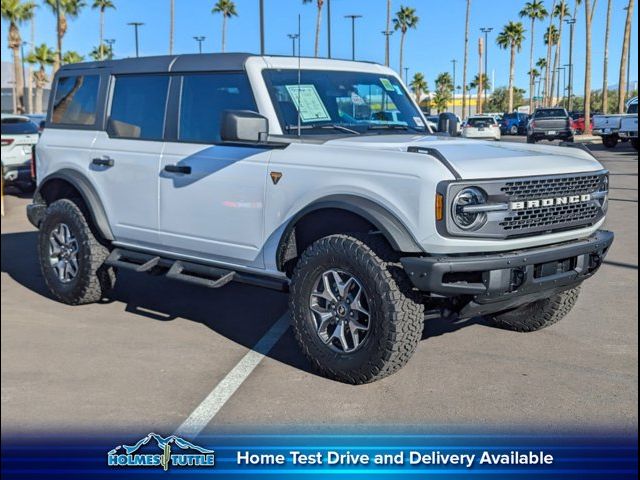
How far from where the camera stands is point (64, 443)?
3750 mm

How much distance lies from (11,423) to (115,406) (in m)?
1.92

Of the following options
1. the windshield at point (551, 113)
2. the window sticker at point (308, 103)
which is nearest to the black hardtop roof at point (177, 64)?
the window sticker at point (308, 103)

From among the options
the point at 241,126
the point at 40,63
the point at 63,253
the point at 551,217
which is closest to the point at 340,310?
the point at 241,126

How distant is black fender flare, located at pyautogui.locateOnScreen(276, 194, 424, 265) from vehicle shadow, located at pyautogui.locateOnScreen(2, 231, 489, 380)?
111 cm

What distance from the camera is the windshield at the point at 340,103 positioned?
540 centimetres

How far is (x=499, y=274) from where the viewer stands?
14.1 feet

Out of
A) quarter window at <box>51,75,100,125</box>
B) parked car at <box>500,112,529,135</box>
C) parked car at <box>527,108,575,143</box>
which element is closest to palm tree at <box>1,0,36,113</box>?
quarter window at <box>51,75,100,125</box>

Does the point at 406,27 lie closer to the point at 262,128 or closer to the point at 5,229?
the point at 5,229

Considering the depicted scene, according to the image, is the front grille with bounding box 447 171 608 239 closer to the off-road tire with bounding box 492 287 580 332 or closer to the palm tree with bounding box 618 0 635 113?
the off-road tire with bounding box 492 287 580 332

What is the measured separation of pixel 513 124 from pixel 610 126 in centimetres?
2496

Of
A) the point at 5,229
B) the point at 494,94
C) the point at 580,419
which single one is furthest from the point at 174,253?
the point at 494,94

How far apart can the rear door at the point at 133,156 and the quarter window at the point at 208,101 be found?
228 mm

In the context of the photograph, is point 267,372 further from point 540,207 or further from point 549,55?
point 549,55

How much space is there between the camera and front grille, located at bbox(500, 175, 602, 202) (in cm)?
444
